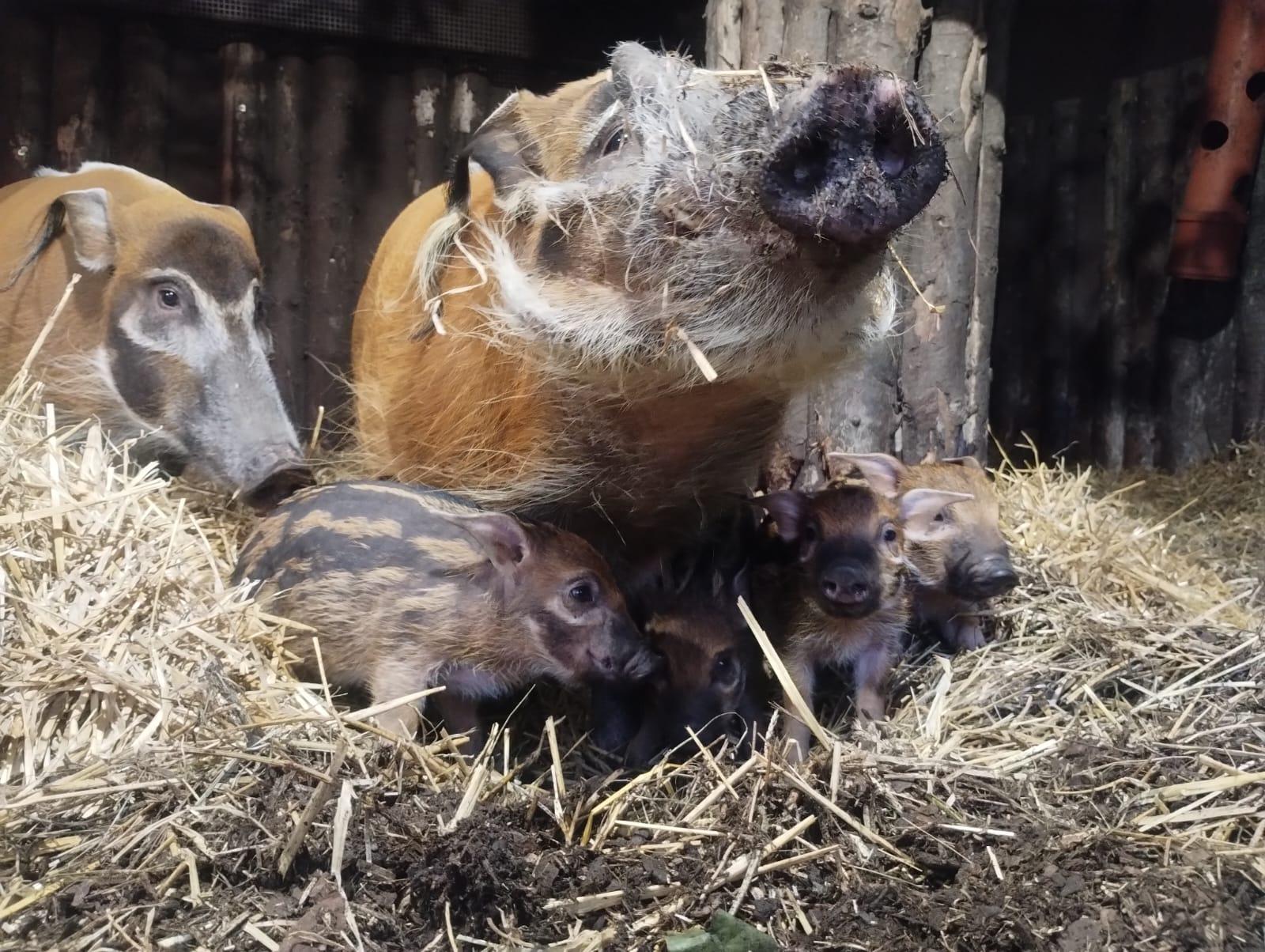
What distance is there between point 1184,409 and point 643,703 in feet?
9.79

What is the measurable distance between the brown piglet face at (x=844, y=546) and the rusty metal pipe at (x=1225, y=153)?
6.85 ft

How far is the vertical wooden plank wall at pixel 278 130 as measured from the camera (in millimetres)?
4184

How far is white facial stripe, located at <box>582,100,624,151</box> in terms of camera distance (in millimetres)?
2299

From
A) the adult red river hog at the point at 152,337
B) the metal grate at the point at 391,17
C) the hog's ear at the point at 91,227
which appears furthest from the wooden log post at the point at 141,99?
the hog's ear at the point at 91,227

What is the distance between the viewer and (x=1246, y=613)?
296 cm

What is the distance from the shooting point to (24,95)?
414 cm

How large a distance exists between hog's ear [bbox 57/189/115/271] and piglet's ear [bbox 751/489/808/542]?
1903mm

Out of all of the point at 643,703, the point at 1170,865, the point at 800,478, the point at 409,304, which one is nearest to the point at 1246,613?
the point at 800,478

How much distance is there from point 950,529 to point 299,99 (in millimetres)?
3081

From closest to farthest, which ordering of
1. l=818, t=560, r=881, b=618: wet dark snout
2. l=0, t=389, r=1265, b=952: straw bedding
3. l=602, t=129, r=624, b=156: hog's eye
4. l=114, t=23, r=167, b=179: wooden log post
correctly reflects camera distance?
l=0, t=389, r=1265, b=952: straw bedding < l=602, t=129, r=624, b=156: hog's eye < l=818, t=560, r=881, b=618: wet dark snout < l=114, t=23, r=167, b=179: wooden log post

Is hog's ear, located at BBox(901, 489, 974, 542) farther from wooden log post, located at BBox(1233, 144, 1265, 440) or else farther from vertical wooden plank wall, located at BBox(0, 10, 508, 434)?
vertical wooden plank wall, located at BBox(0, 10, 508, 434)

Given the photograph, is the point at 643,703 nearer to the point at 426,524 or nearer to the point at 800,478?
the point at 426,524

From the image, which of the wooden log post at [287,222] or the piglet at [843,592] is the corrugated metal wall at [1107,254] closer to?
the piglet at [843,592]

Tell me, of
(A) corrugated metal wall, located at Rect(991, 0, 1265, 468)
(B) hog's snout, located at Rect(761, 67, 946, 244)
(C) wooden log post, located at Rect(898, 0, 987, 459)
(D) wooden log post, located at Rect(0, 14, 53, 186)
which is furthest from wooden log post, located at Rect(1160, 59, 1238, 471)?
(D) wooden log post, located at Rect(0, 14, 53, 186)
